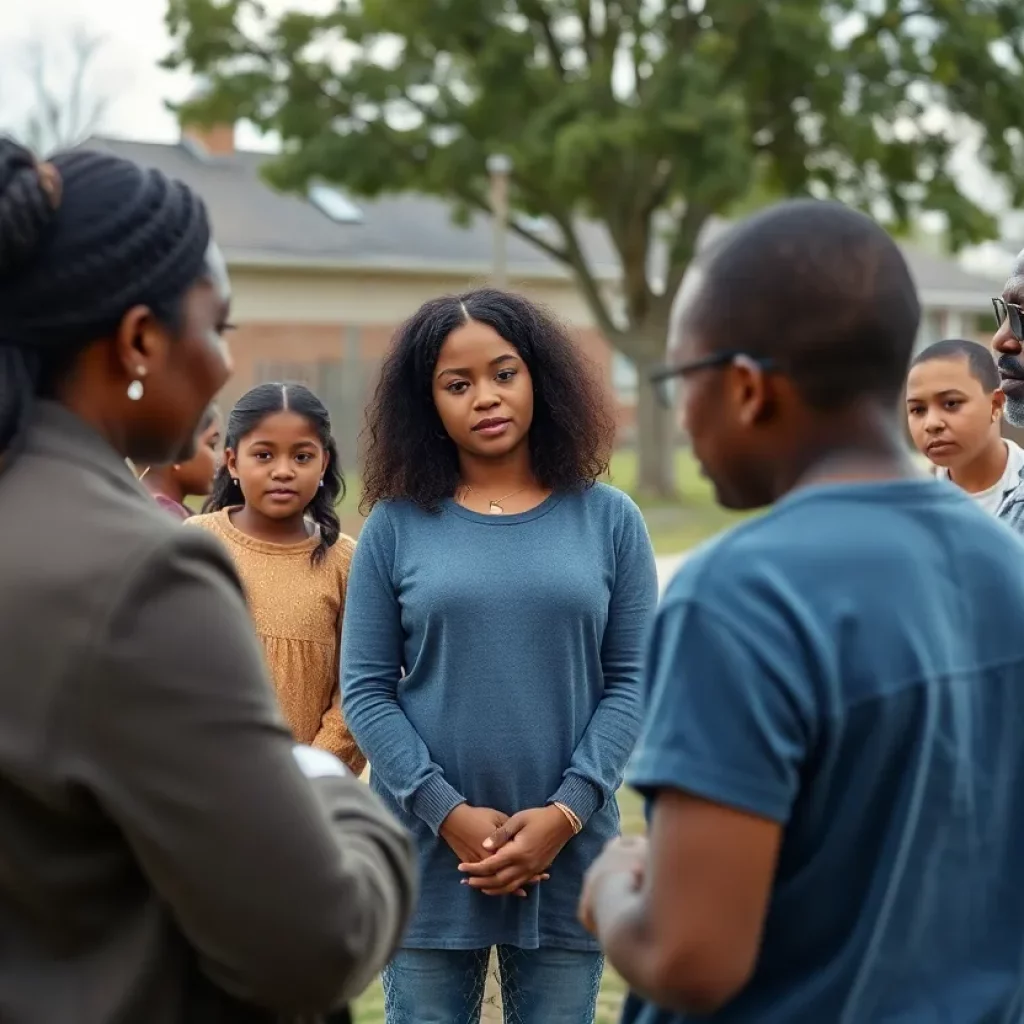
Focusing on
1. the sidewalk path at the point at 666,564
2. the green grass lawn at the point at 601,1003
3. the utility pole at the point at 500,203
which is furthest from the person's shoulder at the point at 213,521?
the utility pole at the point at 500,203

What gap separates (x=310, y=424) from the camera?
4.69 metres

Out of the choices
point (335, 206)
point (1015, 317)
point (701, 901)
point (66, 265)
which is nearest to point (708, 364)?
point (701, 901)

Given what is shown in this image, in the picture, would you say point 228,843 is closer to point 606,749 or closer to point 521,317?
point 606,749

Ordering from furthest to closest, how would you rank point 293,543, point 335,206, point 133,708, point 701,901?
point 335,206 → point 293,543 → point 701,901 → point 133,708

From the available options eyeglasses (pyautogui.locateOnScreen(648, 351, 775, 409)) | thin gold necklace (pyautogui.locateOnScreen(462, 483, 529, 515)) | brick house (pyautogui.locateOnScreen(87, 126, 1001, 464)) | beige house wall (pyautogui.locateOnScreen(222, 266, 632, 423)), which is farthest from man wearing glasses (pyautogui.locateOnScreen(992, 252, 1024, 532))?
beige house wall (pyautogui.locateOnScreen(222, 266, 632, 423))

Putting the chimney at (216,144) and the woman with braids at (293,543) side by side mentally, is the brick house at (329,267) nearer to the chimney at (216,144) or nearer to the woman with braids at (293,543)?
the chimney at (216,144)

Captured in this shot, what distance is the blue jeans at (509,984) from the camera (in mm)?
3725

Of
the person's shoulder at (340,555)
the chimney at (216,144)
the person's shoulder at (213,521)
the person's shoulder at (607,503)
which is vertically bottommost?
the person's shoulder at (340,555)

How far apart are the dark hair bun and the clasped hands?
82.1 inches

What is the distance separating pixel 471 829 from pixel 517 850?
11cm

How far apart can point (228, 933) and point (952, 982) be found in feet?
2.94

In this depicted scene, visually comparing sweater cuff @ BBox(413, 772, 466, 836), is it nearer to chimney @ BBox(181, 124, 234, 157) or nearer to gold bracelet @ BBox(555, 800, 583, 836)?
gold bracelet @ BBox(555, 800, 583, 836)

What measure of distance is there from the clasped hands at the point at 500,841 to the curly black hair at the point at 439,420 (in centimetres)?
78

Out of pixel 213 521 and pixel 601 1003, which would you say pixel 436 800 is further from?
pixel 601 1003
